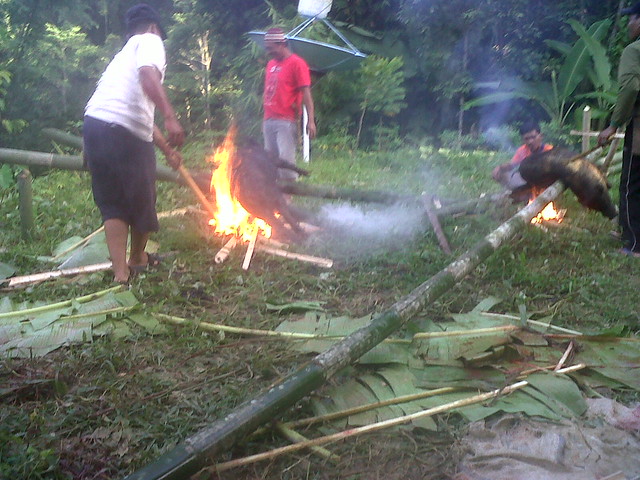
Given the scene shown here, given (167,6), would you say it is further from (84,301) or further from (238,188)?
(84,301)

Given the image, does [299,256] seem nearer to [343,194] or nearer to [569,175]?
[343,194]

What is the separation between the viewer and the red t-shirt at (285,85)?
24.6ft

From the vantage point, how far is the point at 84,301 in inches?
180

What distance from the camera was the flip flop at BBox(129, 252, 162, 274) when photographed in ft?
17.3

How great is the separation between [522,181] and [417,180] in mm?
2563

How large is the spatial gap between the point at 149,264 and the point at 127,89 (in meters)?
1.52

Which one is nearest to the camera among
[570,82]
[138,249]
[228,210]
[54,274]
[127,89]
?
[127,89]

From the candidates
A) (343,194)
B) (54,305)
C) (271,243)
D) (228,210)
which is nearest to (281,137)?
(343,194)

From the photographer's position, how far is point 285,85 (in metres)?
7.54

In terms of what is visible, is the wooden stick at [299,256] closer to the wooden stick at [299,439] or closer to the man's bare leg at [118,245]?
the man's bare leg at [118,245]

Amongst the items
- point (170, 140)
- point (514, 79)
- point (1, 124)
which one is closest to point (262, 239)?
point (170, 140)

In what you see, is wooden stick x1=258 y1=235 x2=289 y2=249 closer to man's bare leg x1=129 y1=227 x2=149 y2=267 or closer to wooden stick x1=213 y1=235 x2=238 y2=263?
wooden stick x1=213 y1=235 x2=238 y2=263

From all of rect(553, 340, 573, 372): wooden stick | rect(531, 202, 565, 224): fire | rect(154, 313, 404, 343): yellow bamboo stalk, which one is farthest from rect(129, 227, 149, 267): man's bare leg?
rect(531, 202, 565, 224): fire

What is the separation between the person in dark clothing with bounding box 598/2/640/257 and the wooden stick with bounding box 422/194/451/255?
162 cm
